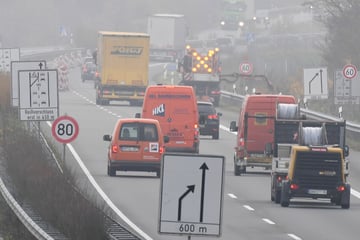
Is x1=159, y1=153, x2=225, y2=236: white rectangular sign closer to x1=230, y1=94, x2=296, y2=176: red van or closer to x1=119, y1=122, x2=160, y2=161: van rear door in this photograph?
x1=119, y1=122, x2=160, y2=161: van rear door

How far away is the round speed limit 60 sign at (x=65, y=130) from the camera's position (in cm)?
3130

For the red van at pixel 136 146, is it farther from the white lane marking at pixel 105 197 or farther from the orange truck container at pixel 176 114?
the orange truck container at pixel 176 114

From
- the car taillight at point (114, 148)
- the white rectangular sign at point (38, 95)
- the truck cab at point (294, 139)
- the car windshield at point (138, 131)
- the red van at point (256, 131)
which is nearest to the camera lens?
the truck cab at point (294, 139)

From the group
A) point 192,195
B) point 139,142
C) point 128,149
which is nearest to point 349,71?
point 139,142

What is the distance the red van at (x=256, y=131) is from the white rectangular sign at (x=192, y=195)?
2247 cm

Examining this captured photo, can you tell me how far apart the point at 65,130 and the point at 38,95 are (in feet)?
8.48

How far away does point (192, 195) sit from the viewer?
15.5m

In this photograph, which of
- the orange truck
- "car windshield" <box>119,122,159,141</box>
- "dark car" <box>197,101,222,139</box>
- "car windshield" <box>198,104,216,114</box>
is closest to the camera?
"car windshield" <box>119,122,159,141</box>

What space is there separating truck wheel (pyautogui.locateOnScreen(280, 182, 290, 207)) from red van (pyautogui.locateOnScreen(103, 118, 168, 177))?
648cm

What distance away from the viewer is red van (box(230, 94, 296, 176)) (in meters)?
38.4

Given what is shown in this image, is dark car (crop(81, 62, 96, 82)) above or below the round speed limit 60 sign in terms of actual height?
below

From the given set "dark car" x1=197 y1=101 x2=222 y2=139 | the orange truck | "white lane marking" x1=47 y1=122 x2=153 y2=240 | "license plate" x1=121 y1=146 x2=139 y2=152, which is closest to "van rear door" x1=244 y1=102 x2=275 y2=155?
"license plate" x1=121 y1=146 x2=139 y2=152

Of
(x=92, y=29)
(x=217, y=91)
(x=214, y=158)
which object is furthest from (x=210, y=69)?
(x=92, y=29)

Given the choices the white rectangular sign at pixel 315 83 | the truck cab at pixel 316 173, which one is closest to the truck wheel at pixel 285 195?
the truck cab at pixel 316 173
